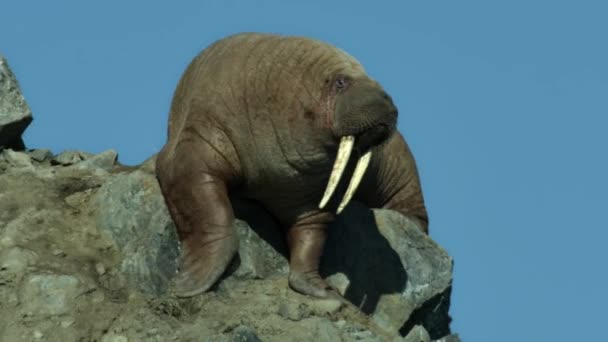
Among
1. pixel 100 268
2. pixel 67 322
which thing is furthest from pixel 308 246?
pixel 67 322

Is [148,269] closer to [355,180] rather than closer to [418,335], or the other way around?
[355,180]

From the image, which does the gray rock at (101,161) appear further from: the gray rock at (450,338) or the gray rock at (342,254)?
the gray rock at (450,338)

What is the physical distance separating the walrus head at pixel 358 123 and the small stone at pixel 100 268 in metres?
1.74

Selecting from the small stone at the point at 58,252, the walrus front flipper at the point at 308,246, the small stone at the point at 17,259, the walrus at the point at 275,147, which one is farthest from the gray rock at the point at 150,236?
the small stone at the point at 17,259

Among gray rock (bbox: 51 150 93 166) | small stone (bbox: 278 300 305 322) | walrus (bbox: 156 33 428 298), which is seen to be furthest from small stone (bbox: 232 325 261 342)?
gray rock (bbox: 51 150 93 166)

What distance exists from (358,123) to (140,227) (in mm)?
1997

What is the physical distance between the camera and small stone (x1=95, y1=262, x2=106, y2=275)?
14344mm

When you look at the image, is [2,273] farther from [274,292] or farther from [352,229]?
[352,229]

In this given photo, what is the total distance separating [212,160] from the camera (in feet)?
47.2

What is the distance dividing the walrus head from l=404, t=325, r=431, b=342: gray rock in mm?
1121

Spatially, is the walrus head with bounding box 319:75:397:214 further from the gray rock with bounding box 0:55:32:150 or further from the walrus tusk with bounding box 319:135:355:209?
the gray rock with bounding box 0:55:32:150

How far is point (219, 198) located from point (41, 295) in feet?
5.07

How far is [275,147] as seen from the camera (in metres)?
14.4

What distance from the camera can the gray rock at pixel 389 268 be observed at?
15.3 meters
